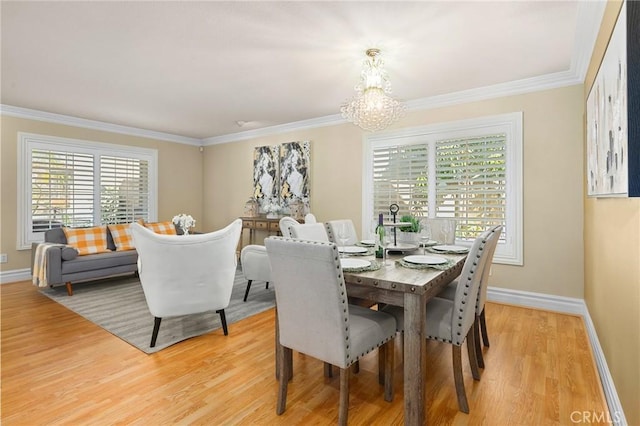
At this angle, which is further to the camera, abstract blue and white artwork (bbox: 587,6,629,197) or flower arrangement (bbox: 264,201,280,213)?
flower arrangement (bbox: 264,201,280,213)

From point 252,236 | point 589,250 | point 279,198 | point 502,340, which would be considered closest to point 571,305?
point 589,250

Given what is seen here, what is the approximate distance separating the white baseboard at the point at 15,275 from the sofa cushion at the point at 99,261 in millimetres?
1377

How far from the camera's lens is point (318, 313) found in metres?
1.68

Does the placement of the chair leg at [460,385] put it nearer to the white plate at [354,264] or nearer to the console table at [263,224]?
the white plate at [354,264]

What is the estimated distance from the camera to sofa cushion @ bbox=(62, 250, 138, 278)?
13.7 feet

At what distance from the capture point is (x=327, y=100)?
4.38 metres

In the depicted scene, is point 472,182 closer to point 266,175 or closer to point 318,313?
point 318,313

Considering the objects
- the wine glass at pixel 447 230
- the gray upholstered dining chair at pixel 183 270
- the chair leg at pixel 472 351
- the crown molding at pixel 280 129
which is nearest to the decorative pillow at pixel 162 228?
the crown molding at pixel 280 129

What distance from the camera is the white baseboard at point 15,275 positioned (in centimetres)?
469

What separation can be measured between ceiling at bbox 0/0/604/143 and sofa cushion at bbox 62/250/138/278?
207 cm

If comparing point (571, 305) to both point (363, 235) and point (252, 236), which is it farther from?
point (252, 236)

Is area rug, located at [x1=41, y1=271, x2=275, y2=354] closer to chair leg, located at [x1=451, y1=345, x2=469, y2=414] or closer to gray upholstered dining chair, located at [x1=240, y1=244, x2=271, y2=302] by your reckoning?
gray upholstered dining chair, located at [x1=240, y1=244, x2=271, y2=302]

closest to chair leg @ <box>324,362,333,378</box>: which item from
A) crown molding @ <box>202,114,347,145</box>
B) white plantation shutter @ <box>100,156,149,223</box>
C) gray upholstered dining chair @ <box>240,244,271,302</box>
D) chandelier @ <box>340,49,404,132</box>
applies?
gray upholstered dining chair @ <box>240,244,271,302</box>

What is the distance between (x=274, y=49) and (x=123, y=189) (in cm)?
452
